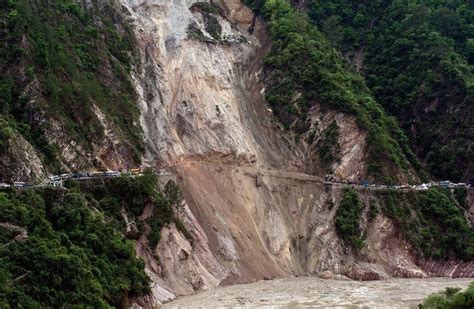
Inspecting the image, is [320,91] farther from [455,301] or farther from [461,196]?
[455,301]

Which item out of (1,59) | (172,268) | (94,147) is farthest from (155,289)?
(1,59)

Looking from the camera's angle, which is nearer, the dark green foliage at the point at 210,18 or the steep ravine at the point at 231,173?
the steep ravine at the point at 231,173

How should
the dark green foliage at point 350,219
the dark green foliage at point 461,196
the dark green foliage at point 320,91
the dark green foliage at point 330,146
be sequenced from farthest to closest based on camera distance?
1. the dark green foliage at point 461,196
2. the dark green foliage at point 320,91
3. the dark green foliage at point 330,146
4. the dark green foliage at point 350,219

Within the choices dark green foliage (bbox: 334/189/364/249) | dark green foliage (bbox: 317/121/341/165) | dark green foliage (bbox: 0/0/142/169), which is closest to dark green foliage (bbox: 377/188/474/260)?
dark green foliage (bbox: 334/189/364/249)

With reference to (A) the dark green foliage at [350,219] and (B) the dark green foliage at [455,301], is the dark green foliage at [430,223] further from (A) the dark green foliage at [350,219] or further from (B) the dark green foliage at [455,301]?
(B) the dark green foliage at [455,301]

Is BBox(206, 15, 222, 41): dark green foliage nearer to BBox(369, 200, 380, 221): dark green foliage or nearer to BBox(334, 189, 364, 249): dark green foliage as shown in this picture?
BBox(334, 189, 364, 249): dark green foliage

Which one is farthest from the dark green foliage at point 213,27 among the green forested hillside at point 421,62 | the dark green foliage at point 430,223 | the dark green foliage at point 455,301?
the dark green foliage at point 455,301

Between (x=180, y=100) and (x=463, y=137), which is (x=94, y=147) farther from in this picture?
(x=463, y=137)
